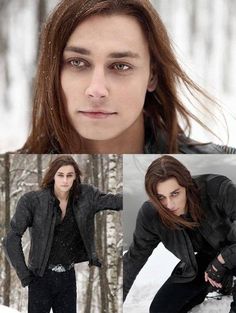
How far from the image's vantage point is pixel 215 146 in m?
1.76

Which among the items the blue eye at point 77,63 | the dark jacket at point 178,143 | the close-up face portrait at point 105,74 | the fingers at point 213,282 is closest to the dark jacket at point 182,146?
the dark jacket at point 178,143

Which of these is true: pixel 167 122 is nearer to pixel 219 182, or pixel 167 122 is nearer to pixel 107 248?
pixel 219 182

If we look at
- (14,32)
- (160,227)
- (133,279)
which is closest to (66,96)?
(14,32)

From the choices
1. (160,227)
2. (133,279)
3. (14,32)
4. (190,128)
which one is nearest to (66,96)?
(14,32)

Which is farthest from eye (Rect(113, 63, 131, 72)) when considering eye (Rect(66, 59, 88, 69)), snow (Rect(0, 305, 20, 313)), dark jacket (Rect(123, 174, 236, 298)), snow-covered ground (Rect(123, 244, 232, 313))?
snow (Rect(0, 305, 20, 313))

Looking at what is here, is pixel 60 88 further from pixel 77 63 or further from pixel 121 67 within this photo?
pixel 121 67

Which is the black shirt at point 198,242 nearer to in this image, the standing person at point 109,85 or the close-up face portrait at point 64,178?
the standing person at point 109,85

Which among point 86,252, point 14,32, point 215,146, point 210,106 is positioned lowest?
point 86,252

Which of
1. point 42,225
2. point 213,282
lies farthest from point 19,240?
point 213,282

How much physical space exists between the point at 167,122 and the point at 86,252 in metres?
0.54

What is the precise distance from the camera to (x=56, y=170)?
1760 mm

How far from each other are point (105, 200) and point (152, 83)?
44cm

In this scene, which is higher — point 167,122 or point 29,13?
point 29,13

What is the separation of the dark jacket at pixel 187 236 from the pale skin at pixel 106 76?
12.7 inches
